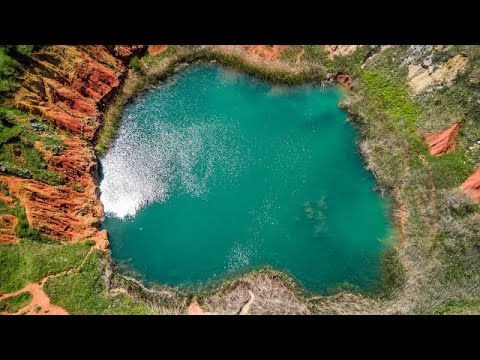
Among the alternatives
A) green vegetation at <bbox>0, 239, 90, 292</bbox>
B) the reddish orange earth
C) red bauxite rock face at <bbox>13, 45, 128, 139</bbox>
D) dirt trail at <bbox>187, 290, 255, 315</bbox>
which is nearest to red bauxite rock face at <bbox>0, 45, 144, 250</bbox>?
red bauxite rock face at <bbox>13, 45, 128, 139</bbox>

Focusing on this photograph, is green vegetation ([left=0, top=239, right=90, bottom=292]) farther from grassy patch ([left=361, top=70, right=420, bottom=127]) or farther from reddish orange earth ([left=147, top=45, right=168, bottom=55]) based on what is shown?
grassy patch ([left=361, top=70, right=420, bottom=127])

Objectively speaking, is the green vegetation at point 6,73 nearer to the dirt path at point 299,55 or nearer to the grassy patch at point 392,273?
the dirt path at point 299,55

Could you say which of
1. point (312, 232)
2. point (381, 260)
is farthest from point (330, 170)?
point (381, 260)

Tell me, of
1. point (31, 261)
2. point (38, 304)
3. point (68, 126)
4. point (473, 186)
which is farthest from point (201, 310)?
point (473, 186)

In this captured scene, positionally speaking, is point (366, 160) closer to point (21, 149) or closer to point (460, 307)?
point (460, 307)

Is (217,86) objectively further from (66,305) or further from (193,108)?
(66,305)

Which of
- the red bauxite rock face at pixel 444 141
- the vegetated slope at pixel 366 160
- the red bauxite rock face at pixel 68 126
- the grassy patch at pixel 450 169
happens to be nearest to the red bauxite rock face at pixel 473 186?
the vegetated slope at pixel 366 160

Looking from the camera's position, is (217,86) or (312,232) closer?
Result: (312,232)
